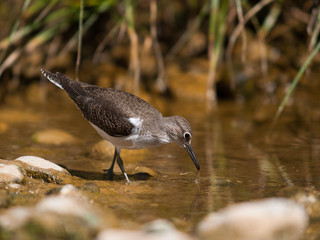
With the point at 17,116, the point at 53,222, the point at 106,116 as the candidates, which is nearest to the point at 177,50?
the point at 17,116

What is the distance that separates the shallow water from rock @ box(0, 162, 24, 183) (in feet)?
2.02

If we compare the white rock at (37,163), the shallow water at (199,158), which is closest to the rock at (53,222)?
the shallow water at (199,158)

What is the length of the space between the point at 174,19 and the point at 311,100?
329 centimetres

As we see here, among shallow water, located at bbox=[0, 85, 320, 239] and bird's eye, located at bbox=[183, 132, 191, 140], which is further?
bird's eye, located at bbox=[183, 132, 191, 140]

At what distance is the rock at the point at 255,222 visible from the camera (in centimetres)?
352

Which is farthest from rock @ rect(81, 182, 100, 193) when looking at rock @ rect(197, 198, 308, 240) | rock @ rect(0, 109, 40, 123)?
rock @ rect(0, 109, 40, 123)

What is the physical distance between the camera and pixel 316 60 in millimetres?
9945

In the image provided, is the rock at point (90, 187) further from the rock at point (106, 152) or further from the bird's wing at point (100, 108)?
the rock at point (106, 152)

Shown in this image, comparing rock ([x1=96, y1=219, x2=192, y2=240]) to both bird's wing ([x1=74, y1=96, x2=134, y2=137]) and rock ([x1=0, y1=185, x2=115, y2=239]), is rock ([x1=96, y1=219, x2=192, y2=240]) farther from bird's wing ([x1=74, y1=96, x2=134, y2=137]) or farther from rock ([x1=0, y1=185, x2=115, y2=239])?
bird's wing ([x1=74, y1=96, x2=134, y2=137])

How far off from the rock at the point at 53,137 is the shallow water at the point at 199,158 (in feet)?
0.45

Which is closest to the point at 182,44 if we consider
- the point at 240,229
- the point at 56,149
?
the point at 56,149

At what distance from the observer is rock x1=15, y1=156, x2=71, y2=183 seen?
5133 millimetres

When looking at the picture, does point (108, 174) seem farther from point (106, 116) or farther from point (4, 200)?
point (4, 200)

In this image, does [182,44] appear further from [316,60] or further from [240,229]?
[240,229]
